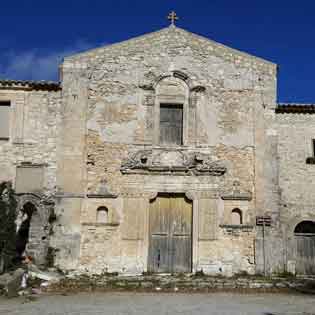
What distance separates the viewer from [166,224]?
1568 centimetres

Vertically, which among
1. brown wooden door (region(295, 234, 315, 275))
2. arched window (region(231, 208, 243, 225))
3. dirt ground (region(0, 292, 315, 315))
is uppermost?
arched window (region(231, 208, 243, 225))

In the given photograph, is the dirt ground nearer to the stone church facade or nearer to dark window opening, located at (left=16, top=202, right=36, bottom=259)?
the stone church facade

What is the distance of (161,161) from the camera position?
15852 mm

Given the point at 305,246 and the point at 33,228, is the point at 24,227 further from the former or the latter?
the point at 305,246

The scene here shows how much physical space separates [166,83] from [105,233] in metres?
5.28

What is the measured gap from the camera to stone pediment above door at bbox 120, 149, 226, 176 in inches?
619

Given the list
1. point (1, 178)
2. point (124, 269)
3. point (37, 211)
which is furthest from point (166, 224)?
point (1, 178)

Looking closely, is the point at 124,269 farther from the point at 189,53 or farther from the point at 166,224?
the point at 189,53

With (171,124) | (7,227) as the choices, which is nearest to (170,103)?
(171,124)

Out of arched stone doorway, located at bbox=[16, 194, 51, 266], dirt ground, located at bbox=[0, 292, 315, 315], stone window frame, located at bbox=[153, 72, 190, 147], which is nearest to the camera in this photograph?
dirt ground, located at bbox=[0, 292, 315, 315]

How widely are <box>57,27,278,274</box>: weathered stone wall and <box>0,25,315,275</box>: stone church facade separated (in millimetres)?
33

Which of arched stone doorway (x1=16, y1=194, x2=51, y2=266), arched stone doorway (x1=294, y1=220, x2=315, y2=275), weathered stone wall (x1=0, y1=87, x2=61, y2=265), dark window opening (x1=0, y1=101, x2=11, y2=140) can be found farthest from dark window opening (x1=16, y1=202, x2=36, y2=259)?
arched stone doorway (x1=294, y1=220, x2=315, y2=275)

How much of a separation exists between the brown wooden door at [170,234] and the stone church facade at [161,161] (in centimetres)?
3

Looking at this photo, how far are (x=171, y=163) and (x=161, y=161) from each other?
0.33 metres
